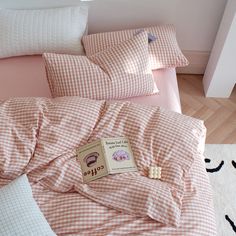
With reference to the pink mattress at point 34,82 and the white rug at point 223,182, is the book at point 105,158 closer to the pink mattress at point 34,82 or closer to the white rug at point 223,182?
the pink mattress at point 34,82

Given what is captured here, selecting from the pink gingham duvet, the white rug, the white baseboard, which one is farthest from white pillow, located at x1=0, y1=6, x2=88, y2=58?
the white rug

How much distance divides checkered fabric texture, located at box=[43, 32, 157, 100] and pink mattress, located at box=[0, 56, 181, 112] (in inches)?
3.7

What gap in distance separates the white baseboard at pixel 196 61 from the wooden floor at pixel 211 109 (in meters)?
0.05

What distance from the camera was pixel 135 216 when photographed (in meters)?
1.13

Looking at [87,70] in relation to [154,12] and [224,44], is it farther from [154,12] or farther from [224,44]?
[224,44]

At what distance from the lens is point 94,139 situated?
1.30m

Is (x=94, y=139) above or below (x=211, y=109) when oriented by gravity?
above

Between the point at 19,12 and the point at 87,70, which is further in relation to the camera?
the point at 19,12

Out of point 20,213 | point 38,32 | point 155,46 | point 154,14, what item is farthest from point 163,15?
point 20,213

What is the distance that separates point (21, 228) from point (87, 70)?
74 centimetres

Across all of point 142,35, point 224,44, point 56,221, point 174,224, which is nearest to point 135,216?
point 174,224

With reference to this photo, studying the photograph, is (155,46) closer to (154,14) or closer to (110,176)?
(154,14)

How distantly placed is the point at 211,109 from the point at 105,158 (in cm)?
101

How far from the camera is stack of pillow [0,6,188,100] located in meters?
1.47
